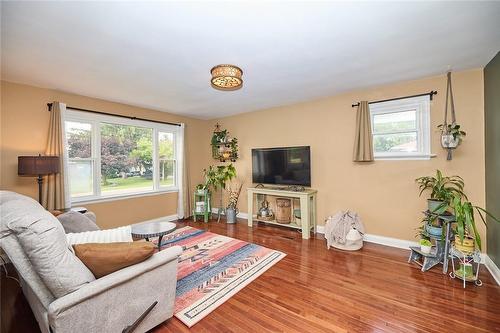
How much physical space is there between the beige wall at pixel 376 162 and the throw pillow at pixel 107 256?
3160 mm

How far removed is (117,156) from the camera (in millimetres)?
3934

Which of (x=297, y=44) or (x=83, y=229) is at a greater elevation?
(x=297, y=44)

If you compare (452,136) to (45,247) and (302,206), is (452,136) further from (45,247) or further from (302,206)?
(45,247)

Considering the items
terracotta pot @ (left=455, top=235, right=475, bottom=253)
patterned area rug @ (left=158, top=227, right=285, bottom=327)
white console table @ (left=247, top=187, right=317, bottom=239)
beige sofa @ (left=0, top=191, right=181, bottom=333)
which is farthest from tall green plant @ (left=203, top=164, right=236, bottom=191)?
terracotta pot @ (left=455, top=235, right=475, bottom=253)

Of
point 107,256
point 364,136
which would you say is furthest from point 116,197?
point 364,136

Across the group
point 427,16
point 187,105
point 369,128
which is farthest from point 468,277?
point 187,105

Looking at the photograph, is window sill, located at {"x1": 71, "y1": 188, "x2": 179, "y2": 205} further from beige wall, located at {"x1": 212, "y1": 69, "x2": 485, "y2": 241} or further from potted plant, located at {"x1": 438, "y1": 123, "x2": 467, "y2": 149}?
potted plant, located at {"x1": 438, "y1": 123, "x2": 467, "y2": 149}

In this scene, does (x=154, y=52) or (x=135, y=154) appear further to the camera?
(x=135, y=154)

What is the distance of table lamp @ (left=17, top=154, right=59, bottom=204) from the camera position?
2584 mm

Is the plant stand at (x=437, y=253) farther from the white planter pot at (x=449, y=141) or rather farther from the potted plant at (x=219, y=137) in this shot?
the potted plant at (x=219, y=137)

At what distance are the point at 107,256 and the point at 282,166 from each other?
318 cm

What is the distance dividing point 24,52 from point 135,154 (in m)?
2.29

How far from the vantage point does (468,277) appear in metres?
2.14

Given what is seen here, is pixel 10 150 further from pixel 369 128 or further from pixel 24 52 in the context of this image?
pixel 369 128
